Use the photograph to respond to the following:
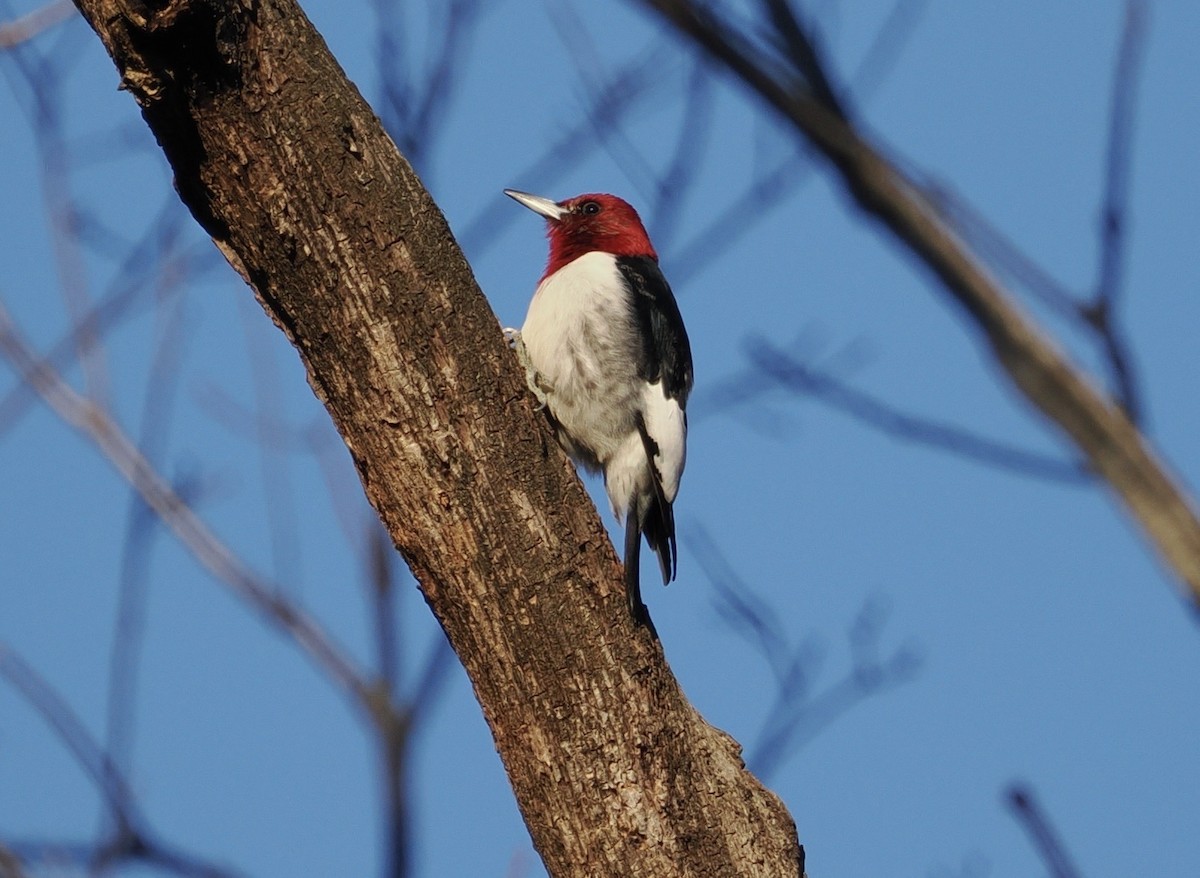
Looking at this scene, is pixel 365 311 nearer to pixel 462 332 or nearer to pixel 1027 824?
pixel 462 332

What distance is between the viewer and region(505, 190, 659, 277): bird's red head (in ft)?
18.0

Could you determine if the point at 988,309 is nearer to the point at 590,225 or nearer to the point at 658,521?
the point at 658,521

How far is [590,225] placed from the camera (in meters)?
5.55

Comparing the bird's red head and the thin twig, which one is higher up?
the bird's red head

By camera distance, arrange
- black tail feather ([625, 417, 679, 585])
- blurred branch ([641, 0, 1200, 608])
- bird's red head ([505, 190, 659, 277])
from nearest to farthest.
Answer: blurred branch ([641, 0, 1200, 608]) < black tail feather ([625, 417, 679, 585]) < bird's red head ([505, 190, 659, 277])

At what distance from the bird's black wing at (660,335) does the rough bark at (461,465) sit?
4.58 feet

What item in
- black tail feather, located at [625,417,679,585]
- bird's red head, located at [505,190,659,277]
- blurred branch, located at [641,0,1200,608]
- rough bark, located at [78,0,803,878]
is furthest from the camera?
bird's red head, located at [505,190,659,277]

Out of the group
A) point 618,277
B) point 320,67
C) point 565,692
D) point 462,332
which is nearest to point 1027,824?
point 565,692

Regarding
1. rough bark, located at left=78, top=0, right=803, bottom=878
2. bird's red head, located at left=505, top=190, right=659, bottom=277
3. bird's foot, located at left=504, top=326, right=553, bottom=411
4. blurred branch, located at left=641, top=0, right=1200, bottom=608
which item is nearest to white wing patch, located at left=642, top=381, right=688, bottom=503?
bird's foot, located at left=504, top=326, right=553, bottom=411

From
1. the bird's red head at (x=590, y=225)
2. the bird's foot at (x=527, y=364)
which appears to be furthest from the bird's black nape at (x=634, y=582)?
the bird's red head at (x=590, y=225)

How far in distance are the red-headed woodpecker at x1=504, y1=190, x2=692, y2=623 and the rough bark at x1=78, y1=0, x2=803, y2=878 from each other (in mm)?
Answer: 1038

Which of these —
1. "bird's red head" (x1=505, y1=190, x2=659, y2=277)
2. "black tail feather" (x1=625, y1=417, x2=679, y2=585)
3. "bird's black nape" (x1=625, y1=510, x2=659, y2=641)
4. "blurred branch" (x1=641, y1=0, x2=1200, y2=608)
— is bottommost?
"blurred branch" (x1=641, y1=0, x2=1200, y2=608)

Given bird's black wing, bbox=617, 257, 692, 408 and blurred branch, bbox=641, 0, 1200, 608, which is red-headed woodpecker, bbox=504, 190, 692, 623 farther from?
blurred branch, bbox=641, 0, 1200, 608

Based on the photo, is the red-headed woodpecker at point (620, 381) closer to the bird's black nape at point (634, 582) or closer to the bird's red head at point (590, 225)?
the bird's black nape at point (634, 582)
